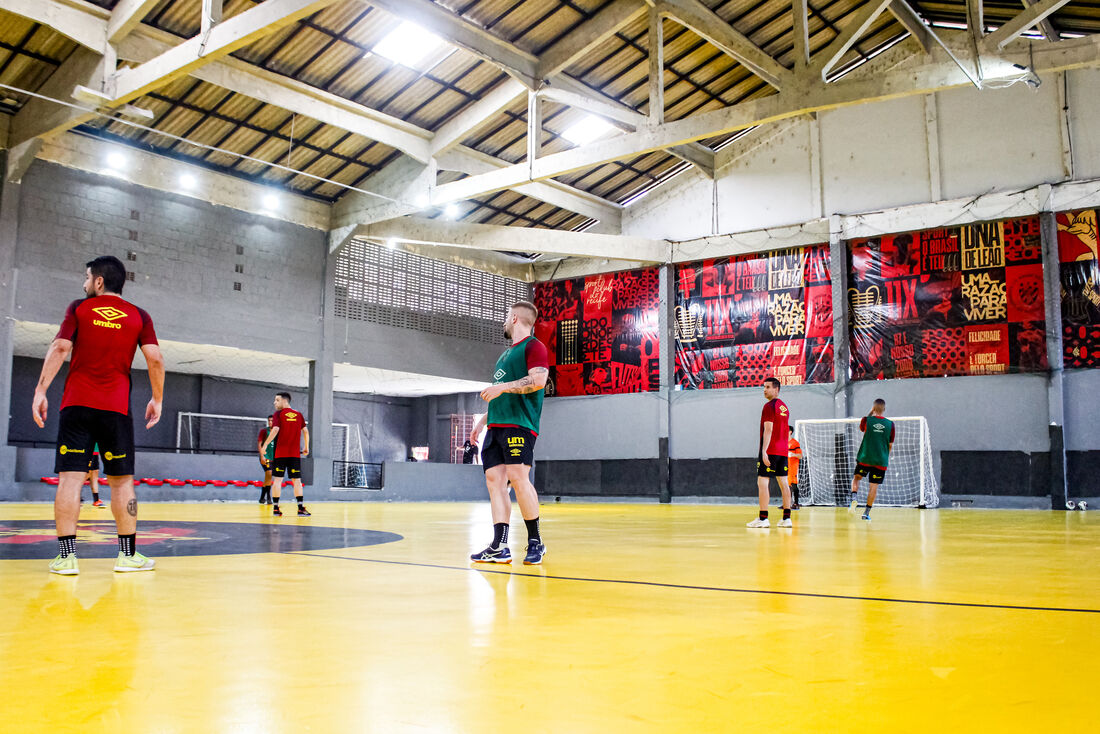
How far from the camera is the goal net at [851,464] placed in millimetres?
22031

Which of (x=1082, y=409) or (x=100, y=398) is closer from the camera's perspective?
(x=100, y=398)

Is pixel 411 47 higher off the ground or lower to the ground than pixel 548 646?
higher

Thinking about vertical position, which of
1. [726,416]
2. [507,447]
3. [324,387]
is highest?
[324,387]

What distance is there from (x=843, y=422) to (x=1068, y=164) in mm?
8701

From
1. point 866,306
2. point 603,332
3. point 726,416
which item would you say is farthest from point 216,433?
point 866,306

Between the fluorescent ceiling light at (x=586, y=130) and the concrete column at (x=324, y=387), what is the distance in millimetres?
7849

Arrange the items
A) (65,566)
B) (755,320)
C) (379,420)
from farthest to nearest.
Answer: (379,420) < (755,320) < (65,566)

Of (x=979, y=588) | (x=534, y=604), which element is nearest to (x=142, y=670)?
(x=534, y=604)

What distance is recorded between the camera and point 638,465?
27109 millimetres

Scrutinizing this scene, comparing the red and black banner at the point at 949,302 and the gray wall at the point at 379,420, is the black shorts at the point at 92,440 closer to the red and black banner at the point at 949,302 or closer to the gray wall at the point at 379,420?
the red and black banner at the point at 949,302

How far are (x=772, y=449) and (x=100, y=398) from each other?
819cm

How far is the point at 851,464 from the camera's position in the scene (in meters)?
23.2

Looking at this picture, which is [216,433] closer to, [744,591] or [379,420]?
[379,420]

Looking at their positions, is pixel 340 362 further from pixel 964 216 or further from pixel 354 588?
pixel 354 588
